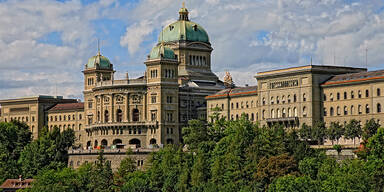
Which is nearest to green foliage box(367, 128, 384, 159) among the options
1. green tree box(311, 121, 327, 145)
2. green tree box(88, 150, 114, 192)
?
green tree box(311, 121, 327, 145)

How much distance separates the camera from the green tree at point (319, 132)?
168625 millimetres

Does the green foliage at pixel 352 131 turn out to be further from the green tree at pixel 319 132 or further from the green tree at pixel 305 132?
the green tree at pixel 305 132

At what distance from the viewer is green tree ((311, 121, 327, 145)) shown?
169 meters

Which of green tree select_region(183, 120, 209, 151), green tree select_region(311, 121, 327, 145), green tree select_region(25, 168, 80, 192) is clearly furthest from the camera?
green tree select_region(25, 168, 80, 192)

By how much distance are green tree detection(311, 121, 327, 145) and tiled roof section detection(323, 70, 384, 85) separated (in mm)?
9242

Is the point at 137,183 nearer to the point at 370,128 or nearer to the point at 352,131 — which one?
the point at 352,131

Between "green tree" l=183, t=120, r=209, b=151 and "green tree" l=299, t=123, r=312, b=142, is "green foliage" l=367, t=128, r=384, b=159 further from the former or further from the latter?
"green tree" l=183, t=120, r=209, b=151

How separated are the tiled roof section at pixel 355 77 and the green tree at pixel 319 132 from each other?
9.24 metres

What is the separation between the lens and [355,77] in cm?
17088

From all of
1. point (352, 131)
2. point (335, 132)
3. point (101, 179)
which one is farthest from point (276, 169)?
point (101, 179)

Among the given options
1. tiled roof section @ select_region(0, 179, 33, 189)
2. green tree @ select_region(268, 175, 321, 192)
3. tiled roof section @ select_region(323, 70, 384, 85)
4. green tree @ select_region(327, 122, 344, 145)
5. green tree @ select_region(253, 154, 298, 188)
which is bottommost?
tiled roof section @ select_region(0, 179, 33, 189)

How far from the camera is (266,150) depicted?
152 metres

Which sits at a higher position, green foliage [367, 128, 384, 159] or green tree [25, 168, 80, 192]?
green foliage [367, 128, 384, 159]

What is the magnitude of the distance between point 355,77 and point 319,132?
12.6m
